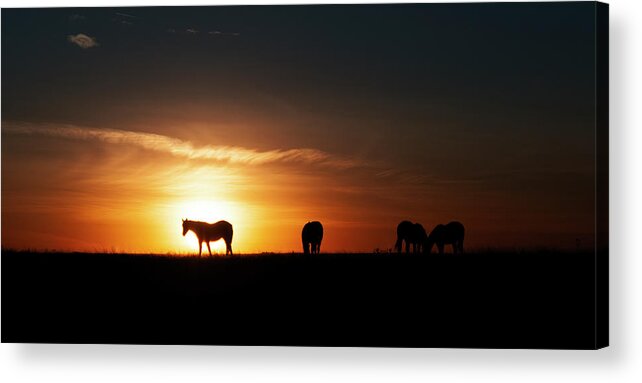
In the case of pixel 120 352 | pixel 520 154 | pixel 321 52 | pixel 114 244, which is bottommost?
pixel 120 352

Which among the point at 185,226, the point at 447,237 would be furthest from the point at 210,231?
the point at 447,237

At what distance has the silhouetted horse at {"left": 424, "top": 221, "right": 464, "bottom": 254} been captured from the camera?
10375 millimetres

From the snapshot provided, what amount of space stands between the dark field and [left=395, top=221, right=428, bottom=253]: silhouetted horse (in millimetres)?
101

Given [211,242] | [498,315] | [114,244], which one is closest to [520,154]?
[498,315]

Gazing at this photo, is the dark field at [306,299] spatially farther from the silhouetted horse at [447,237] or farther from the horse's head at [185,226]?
the horse's head at [185,226]

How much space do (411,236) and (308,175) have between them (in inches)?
34.1

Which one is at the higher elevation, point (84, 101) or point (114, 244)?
point (84, 101)

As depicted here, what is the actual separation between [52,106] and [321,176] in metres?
2.06

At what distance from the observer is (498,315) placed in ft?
34.2

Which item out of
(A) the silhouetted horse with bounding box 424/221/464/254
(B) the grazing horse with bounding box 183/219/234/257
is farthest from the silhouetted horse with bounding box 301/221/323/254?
(A) the silhouetted horse with bounding box 424/221/464/254

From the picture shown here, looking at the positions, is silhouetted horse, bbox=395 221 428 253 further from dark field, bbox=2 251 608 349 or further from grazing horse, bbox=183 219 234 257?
grazing horse, bbox=183 219 234 257

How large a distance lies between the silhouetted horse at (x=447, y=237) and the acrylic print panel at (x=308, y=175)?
0.05 feet

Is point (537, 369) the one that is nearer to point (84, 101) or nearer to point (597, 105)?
point (597, 105)

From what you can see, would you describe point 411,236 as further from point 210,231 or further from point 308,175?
point 210,231
